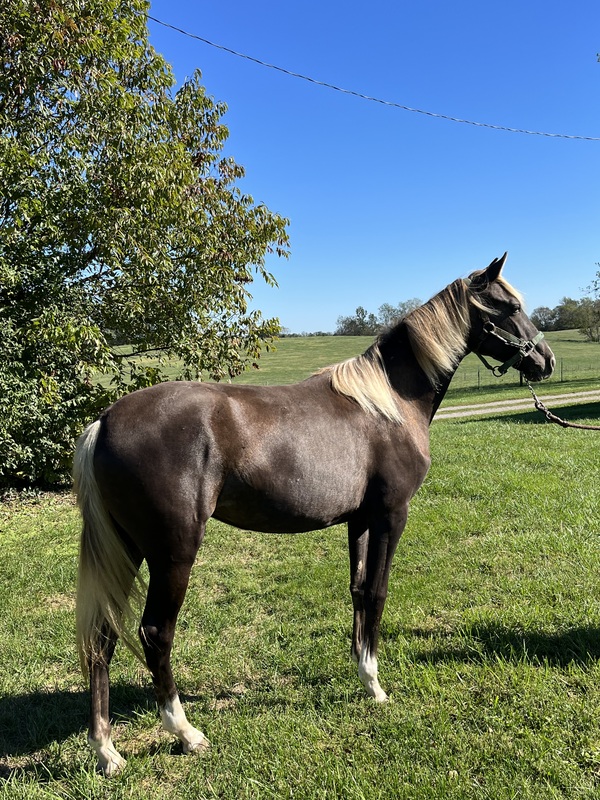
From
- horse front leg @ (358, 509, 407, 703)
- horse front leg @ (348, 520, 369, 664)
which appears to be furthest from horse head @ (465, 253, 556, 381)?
horse front leg @ (348, 520, 369, 664)

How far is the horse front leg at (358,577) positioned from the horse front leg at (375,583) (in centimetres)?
20

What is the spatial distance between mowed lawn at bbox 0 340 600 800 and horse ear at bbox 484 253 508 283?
2.23 m

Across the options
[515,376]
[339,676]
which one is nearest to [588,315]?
[515,376]

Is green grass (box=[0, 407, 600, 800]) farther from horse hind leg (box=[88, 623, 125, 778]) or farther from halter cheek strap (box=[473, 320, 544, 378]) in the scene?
halter cheek strap (box=[473, 320, 544, 378])

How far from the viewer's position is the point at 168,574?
2205mm

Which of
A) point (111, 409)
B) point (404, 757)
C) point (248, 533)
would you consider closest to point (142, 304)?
point (248, 533)

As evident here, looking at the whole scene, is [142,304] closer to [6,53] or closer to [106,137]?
[106,137]

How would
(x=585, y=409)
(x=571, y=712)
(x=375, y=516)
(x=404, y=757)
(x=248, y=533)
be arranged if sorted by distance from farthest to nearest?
(x=585, y=409) → (x=248, y=533) → (x=375, y=516) → (x=571, y=712) → (x=404, y=757)

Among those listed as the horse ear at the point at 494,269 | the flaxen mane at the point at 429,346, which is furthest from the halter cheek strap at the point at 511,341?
the horse ear at the point at 494,269

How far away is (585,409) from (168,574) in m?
14.1

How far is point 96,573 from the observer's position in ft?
7.53

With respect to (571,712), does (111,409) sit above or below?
above

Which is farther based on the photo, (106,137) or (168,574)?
(106,137)

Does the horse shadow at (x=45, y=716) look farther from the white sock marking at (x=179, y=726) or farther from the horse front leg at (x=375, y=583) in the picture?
the horse front leg at (x=375, y=583)
